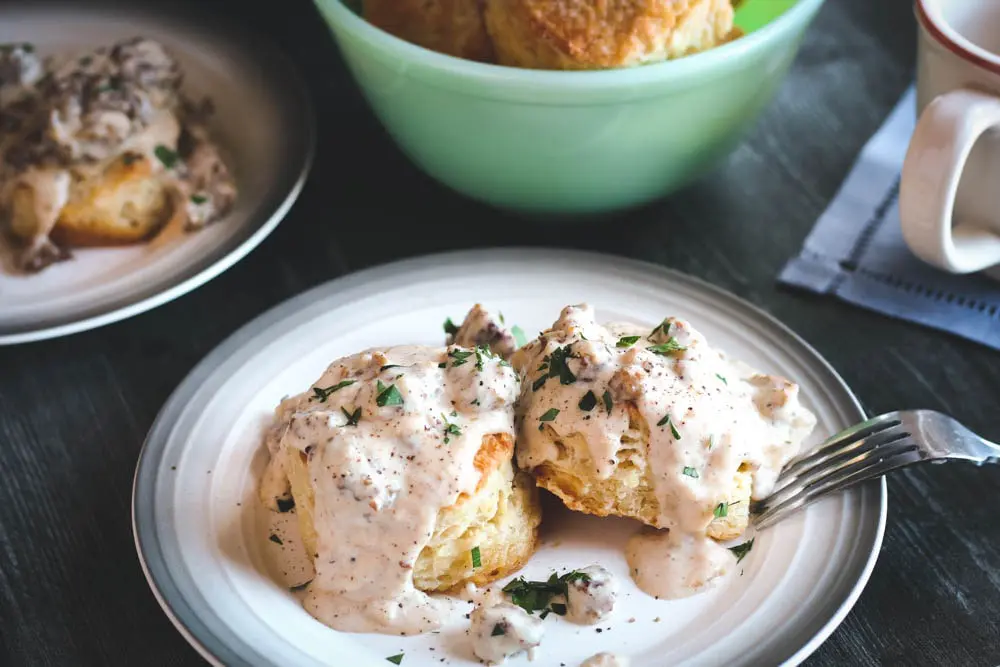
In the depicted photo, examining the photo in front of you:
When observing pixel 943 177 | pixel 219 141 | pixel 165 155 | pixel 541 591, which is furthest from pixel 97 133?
pixel 943 177

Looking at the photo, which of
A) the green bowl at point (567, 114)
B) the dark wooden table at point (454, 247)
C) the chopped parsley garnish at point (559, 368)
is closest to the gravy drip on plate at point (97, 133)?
the dark wooden table at point (454, 247)

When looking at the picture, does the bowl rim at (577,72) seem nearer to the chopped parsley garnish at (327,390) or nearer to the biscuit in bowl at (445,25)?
the biscuit in bowl at (445,25)

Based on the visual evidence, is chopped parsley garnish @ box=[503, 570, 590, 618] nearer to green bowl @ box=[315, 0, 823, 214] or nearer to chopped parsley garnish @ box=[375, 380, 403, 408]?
chopped parsley garnish @ box=[375, 380, 403, 408]

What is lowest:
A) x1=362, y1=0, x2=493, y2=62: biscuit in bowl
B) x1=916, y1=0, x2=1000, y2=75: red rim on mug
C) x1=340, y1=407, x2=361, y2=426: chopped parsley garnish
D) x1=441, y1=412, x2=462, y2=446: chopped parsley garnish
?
x1=340, y1=407, x2=361, y2=426: chopped parsley garnish

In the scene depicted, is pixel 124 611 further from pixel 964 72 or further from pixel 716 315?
pixel 964 72

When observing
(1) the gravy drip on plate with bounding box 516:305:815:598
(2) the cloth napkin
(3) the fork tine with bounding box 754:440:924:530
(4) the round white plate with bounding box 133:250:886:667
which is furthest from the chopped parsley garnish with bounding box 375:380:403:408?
(2) the cloth napkin
